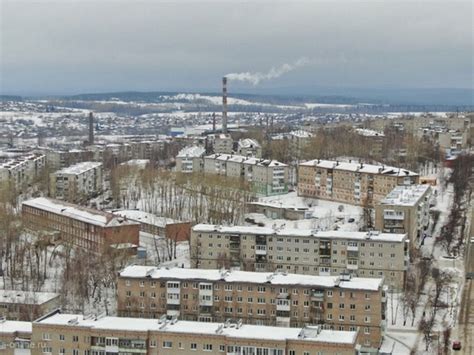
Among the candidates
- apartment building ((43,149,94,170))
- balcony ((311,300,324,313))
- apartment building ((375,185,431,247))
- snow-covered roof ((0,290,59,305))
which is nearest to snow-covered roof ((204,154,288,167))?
apartment building ((43,149,94,170))

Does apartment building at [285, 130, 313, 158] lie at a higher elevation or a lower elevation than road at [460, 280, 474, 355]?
higher

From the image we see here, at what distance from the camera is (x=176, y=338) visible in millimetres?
8219

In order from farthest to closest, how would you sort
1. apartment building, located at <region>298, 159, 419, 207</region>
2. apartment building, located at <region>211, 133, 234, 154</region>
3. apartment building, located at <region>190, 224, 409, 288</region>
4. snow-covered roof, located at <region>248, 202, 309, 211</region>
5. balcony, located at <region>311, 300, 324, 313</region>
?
apartment building, located at <region>211, 133, 234, 154</region> → apartment building, located at <region>298, 159, 419, 207</region> → snow-covered roof, located at <region>248, 202, 309, 211</region> → apartment building, located at <region>190, 224, 409, 288</region> → balcony, located at <region>311, 300, 324, 313</region>

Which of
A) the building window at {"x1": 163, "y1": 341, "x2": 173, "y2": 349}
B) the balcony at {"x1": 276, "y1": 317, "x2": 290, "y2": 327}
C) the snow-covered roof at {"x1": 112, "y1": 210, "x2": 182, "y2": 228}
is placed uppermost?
the building window at {"x1": 163, "y1": 341, "x2": 173, "y2": 349}

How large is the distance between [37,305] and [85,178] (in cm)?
1096

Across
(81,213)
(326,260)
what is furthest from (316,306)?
(81,213)

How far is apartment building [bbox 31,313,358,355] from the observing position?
26.3 feet

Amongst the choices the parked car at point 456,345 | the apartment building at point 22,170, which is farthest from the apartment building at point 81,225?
the parked car at point 456,345

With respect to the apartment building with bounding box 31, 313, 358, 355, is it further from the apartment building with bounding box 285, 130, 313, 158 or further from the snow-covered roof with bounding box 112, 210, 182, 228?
the apartment building with bounding box 285, 130, 313, 158

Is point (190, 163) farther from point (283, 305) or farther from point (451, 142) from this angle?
point (283, 305)

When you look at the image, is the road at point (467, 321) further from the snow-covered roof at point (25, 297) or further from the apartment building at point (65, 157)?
the apartment building at point (65, 157)

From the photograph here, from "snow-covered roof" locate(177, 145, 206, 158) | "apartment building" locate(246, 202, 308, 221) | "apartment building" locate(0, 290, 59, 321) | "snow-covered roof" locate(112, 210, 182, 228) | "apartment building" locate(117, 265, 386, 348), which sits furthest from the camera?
"snow-covered roof" locate(177, 145, 206, 158)

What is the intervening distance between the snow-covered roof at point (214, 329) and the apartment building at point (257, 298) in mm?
1540

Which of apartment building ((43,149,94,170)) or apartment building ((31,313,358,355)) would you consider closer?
apartment building ((31,313,358,355))
